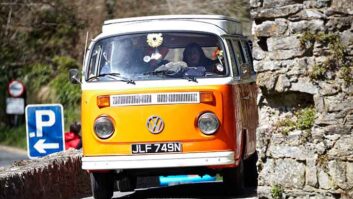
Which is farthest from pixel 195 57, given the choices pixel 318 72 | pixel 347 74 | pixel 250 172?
pixel 347 74

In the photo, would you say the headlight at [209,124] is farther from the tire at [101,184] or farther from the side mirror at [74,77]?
the side mirror at [74,77]

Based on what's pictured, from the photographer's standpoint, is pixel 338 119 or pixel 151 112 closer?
pixel 338 119

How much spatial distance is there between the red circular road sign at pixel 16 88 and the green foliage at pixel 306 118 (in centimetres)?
2776

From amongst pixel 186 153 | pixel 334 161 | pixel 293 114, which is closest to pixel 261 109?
pixel 293 114

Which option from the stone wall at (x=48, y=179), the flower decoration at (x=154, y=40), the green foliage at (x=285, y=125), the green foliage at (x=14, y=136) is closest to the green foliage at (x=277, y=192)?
the green foliage at (x=285, y=125)

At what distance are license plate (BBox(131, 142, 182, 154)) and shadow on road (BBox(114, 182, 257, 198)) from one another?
1.22m

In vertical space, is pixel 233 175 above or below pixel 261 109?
below

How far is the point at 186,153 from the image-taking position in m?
11.7

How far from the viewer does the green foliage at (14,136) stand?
122ft

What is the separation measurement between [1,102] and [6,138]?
1.70 m

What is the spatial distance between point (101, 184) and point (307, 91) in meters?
4.14

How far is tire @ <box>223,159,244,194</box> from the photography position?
40.2 feet

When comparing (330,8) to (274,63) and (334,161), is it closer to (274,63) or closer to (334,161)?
(274,63)

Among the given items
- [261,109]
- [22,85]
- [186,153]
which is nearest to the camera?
[261,109]
